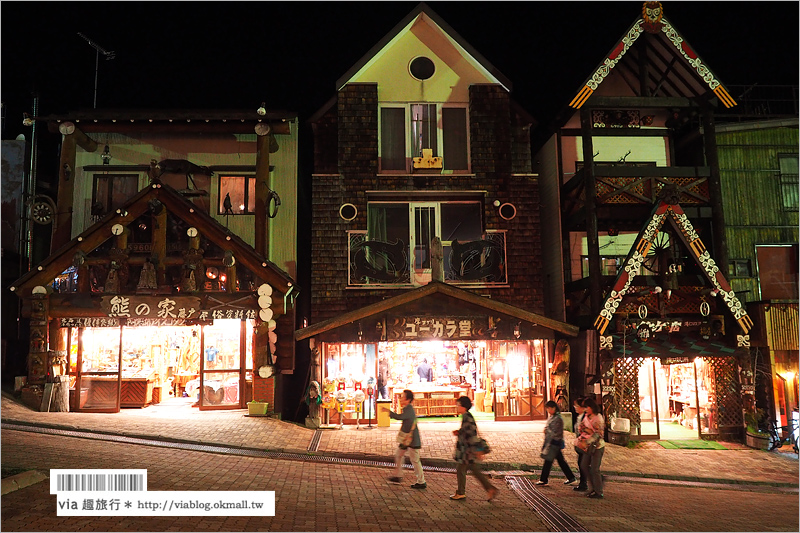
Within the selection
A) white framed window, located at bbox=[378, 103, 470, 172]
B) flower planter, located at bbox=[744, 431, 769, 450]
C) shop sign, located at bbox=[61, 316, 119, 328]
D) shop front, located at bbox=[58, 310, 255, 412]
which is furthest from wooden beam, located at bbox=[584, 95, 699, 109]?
shop sign, located at bbox=[61, 316, 119, 328]

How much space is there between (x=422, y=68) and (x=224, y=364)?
1169 cm

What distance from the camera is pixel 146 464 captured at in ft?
35.4

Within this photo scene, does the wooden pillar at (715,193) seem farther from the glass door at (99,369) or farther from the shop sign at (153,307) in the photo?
the glass door at (99,369)

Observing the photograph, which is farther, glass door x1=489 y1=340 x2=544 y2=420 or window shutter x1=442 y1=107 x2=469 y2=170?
window shutter x1=442 y1=107 x2=469 y2=170

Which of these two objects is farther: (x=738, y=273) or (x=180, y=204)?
(x=738, y=273)

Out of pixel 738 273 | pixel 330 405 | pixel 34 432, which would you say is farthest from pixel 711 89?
pixel 34 432

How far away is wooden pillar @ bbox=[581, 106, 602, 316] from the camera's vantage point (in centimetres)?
1652

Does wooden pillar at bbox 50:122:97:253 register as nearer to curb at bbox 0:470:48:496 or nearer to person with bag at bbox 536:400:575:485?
curb at bbox 0:470:48:496

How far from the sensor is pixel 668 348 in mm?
15750

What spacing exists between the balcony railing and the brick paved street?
15.1ft

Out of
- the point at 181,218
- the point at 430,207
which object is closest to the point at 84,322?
the point at 181,218

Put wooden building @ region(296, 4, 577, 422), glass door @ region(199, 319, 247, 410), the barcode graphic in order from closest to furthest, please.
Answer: the barcode graphic → glass door @ region(199, 319, 247, 410) → wooden building @ region(296, 4, 577, 422)

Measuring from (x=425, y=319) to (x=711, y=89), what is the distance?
36.9 feet

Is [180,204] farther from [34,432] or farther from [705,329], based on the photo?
[705,329]
